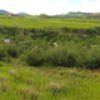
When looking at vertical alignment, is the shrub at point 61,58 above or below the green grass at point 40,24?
below

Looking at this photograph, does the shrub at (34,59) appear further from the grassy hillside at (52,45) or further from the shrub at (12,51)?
the shrub at (12,51)

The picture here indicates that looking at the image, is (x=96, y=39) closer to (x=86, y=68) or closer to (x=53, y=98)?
(x=86, y=68)

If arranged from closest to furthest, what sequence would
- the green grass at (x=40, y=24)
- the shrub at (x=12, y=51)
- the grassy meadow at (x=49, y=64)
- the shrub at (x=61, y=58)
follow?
the grassy meadow at (x=49, y=64)
the shrub at (x=61, y=58)
the shrub at (x=12, y=51)
the green grass at (x=40, y=24)

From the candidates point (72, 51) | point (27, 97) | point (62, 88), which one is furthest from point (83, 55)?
→ point (27, 97)

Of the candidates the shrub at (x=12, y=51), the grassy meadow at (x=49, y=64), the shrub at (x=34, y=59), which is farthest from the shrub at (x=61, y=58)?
the shrub at (x=12, y=51)

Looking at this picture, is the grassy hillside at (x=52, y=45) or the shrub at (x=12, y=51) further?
the shrub at (x=12, y=51)

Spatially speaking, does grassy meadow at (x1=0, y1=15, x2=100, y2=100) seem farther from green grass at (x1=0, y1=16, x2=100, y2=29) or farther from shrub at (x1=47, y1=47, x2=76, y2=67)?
green grass at (x1=0, y1=16, x2=100, y2=29)

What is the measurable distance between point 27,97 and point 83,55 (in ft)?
37.1

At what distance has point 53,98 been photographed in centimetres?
457

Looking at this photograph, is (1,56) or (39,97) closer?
(39,97)

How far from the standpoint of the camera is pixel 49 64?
1470 cm

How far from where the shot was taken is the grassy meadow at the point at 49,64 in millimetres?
4911

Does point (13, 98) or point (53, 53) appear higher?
point (13, 98)

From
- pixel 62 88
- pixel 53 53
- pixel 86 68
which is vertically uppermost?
pixel 62 88
